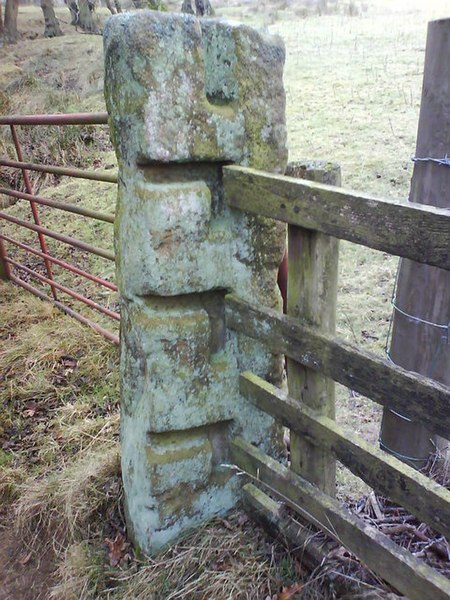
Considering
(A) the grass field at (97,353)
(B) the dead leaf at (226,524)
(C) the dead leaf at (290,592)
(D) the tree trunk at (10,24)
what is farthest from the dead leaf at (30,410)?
(D) the tree trunk at (10,24)

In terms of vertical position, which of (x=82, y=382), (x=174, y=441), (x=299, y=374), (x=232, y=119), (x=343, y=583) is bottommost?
(x=82, y=382)

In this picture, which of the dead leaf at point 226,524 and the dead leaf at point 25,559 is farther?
the dead leaf at point 25,559

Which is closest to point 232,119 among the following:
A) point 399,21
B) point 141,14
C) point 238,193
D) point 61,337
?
point 238,193

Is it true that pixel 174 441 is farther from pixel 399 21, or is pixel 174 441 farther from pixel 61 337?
pixel 399 21

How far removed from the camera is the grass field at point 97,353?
7.54 ft

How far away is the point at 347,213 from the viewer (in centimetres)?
153

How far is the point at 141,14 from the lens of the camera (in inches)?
64.9

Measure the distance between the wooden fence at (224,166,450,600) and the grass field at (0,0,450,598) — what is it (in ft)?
1.31

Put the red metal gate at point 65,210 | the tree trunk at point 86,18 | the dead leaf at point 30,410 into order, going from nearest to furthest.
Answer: the red metal gate at point 65,210 < the dead leaf at point 30,410 < the tree trunk at point 86,18

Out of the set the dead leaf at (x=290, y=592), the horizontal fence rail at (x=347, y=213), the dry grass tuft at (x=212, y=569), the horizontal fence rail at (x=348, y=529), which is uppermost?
the horizontal fence rail at (x=347, y=213)

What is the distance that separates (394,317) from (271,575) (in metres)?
1.11

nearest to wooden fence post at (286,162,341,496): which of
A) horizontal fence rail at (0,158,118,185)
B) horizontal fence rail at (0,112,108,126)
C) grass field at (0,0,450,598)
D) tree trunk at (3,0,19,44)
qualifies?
grass field at (0,0,450,598)

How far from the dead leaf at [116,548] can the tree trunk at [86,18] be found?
673 inches

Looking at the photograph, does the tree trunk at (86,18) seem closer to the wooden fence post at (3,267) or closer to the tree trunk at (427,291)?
the wooden fence post at (3,267)
